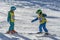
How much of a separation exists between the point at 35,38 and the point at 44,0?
3343 centimetres

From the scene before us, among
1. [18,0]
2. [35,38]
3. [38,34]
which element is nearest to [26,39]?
[35,38]

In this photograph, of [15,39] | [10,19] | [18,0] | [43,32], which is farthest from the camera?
[18,0]

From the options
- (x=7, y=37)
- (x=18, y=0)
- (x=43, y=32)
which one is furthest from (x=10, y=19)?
(x=18, y=0)

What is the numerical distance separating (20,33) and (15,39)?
1.51m

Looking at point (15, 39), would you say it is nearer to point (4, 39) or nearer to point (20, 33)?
point (4, 39)

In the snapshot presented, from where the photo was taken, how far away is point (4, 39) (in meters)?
10.0

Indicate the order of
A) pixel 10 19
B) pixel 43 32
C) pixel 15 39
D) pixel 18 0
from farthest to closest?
pixel 18 0, pixel 43 32, pixel 10 19, pixel 15 39

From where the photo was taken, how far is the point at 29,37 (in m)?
10.6

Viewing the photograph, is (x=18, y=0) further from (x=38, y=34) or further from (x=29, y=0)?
(x=38, y=34)

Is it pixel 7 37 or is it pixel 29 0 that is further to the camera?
Result: pixel 29 0

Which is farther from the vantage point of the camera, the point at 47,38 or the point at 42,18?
the point at 42,18

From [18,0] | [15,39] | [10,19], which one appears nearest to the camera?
[15,39]

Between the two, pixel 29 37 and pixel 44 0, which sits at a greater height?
pixel 29 37

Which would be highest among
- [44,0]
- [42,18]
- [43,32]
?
[42,18]
